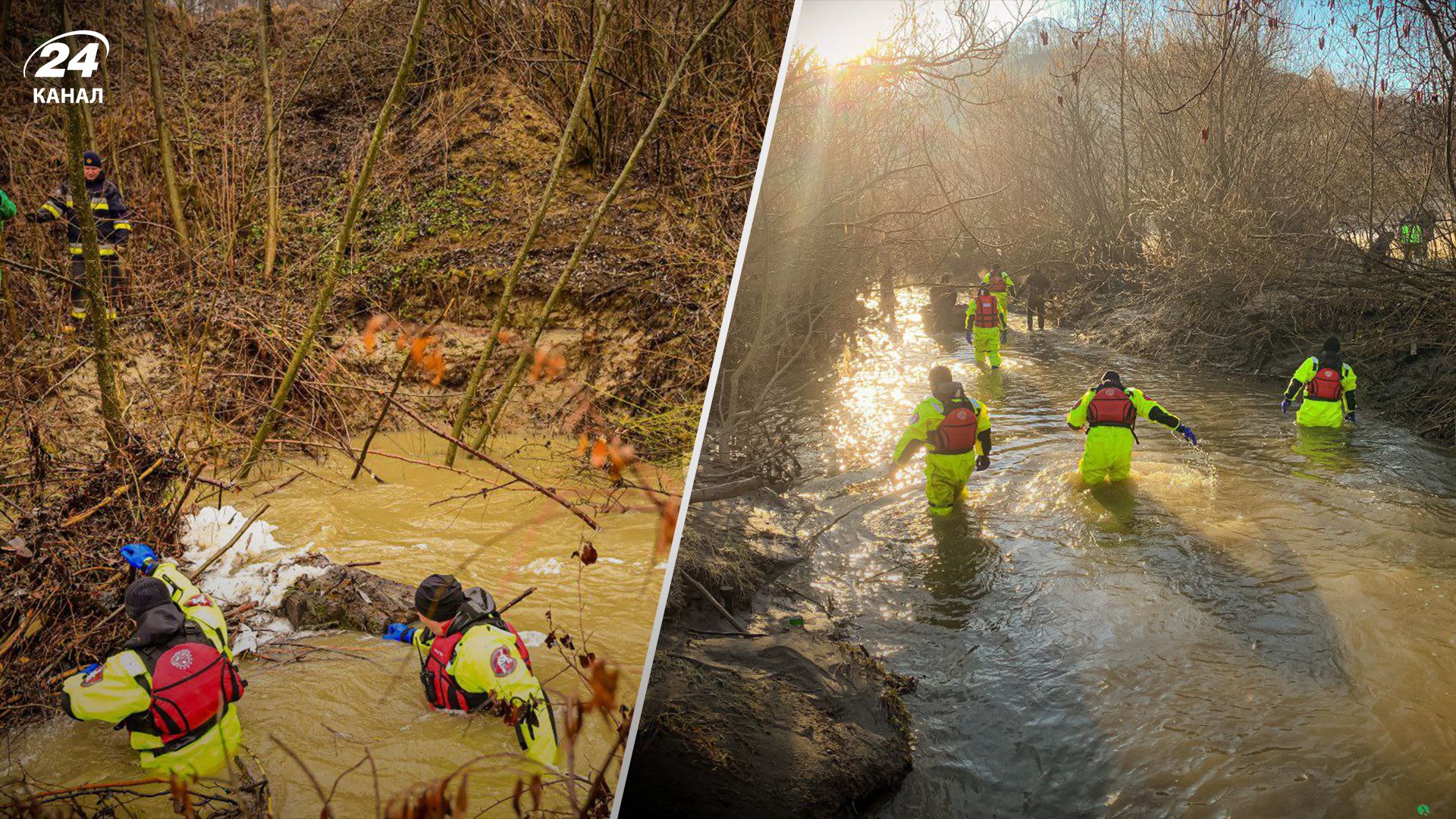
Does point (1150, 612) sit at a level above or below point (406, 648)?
above

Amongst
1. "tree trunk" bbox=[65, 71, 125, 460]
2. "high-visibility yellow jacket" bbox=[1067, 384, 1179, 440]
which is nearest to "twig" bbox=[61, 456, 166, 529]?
"tree trunk" bbox=[65, 71, 125, 460]

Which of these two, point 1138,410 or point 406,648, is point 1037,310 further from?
point 406,648

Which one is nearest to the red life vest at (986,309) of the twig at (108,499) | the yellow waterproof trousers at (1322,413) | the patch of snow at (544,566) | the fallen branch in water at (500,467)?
the yellow waterproof trousers at (1322,413)

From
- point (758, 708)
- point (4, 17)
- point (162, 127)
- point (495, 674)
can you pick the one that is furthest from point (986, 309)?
point (162, 127)

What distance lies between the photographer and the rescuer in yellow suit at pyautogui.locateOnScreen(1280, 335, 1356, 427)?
132 cm

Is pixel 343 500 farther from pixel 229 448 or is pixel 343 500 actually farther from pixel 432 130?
pixel 432 130

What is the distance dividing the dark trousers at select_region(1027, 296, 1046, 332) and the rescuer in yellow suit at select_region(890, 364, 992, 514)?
0.47 metres

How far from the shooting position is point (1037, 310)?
175cm

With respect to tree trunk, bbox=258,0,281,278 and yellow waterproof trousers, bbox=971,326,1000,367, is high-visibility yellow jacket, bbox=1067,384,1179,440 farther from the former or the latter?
tree trunk, bbox=258,0,281,278

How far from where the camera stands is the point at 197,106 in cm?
570

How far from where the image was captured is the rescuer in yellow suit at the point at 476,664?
2.32 metres

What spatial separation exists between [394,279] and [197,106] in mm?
2348

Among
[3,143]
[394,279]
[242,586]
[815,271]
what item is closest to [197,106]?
[3,143]

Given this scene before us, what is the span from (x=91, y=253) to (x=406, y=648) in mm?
1738
